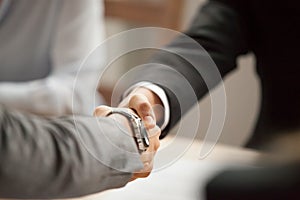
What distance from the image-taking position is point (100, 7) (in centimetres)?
→ 69

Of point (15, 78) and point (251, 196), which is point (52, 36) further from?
point (251, 196)

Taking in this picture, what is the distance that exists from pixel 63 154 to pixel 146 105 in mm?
53

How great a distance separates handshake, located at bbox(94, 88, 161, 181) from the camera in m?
0.23

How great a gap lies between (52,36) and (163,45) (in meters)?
0.40

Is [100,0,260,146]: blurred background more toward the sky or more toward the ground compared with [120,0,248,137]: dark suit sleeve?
more toward the ground

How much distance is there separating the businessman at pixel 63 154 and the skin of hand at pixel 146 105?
0.04ft

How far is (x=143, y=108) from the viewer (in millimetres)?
236

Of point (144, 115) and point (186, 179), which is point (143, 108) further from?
point (186, 179)

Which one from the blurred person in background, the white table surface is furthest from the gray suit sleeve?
the blurred person in background

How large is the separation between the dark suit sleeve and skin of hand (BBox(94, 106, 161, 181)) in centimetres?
2

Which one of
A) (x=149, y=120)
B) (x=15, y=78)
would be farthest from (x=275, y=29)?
(x=15, y=78)

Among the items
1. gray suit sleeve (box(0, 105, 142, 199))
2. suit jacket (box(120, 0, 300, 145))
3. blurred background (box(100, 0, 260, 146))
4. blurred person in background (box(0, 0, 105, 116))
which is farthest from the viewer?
blurred person in background (box(0, 0, 105, 116))

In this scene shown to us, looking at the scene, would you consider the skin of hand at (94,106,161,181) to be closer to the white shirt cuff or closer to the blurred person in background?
the white shirt cuff

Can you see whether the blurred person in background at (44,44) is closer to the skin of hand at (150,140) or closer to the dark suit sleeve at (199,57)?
the dark suit sleeve at (199,57)
